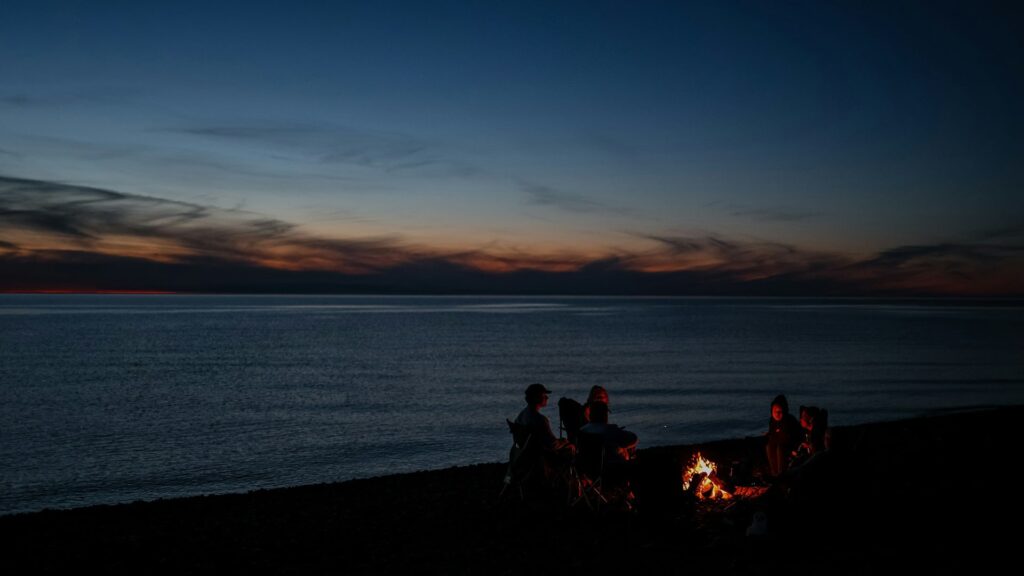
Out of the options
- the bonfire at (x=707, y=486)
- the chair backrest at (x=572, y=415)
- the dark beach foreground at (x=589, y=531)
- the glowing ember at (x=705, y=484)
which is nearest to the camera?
the dark beach foreground at (x=589, y=531)

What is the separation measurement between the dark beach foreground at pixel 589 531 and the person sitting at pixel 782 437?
0.71 meters

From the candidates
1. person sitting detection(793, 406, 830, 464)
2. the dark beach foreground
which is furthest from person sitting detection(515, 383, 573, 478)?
person sitting detection(793, 406, 830, 464)

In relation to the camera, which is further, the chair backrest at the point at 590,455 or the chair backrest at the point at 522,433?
the chair backrest at the point at 522,433

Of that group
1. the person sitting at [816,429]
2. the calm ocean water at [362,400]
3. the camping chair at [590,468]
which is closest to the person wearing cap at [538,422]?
the camping chair at [590,468]

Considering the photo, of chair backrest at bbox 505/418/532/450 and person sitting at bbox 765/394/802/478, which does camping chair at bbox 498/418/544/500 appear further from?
person sitting at bbox 765/394/802/478

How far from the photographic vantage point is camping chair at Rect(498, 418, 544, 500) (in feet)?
30.2

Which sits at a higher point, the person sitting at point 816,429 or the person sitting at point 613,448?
the person sitting at point 816,429

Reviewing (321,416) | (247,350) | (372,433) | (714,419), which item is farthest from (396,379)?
(247,350)

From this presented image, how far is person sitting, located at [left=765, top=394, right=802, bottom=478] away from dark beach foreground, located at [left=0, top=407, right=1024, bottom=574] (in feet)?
2.35

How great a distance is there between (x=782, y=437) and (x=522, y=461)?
3092mm

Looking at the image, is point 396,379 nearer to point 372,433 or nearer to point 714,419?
point 372,433

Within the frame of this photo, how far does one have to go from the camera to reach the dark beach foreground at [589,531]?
24.0 ft

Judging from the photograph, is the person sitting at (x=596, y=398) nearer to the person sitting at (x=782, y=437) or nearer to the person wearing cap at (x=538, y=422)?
the person wearing cap at (x=538, y=422)

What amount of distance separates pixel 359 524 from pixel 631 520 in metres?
3.27
